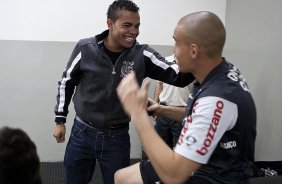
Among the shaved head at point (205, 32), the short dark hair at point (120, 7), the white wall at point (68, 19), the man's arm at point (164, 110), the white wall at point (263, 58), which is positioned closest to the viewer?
the shaved head at point (205, 32)

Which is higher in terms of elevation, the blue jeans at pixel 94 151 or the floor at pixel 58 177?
the blue jeans at pixel 94 151

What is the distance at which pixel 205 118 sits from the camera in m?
1.17

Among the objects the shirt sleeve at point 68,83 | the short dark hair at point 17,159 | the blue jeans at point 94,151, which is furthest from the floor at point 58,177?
the short dark hair at point 17,159

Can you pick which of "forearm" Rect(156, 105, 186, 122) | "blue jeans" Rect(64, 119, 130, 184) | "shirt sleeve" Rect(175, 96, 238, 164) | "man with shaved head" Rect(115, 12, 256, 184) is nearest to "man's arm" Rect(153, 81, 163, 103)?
"blue jeans" Rect(64, 119, 130, 184)

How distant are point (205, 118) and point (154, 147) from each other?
210 millimetres

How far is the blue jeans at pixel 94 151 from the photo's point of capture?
2.05 meters

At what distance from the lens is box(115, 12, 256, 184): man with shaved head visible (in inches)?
46.3

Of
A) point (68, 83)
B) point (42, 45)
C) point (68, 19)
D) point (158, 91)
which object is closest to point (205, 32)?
point (68, 83)

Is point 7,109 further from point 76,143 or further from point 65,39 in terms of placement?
point 76,143

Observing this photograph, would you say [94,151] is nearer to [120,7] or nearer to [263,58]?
[120,7]

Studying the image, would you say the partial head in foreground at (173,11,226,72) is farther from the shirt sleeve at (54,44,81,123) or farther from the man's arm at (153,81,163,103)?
the man's arm at (153,81,163,103)

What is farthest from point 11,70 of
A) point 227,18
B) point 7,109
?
point 227,18

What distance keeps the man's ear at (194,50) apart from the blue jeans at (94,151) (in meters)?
0.92

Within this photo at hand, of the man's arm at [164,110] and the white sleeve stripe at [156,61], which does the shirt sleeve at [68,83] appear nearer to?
the white sleeve stripe at [156,61]
